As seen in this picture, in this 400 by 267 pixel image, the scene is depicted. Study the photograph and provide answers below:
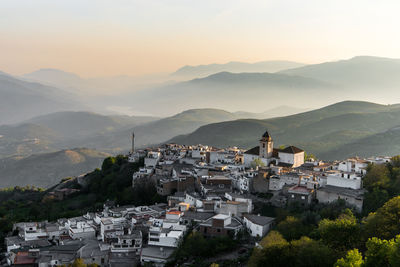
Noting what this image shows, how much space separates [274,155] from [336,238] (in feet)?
71.0

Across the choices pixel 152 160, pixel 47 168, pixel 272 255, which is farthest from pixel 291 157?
pixel 47 168

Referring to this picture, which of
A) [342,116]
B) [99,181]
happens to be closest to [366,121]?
[342,116]

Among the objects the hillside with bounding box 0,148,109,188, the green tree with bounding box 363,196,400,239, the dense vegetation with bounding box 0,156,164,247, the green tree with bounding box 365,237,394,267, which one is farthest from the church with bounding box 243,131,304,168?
the hillside with bounding box 0,148,109,188

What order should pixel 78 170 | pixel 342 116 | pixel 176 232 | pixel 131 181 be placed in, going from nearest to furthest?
pixel 176 232, pixel 131 181, pixel 78 170, pixel 342 116

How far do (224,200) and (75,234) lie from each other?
12.1 m

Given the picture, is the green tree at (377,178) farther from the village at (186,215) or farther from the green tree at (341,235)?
the green tree at (341,235)

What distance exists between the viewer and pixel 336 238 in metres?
23.9

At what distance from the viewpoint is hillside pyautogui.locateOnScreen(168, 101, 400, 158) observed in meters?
111

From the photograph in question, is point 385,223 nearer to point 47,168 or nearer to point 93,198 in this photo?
point 93,198

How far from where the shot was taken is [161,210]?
35.8m

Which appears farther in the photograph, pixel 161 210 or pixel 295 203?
pixel 161 210

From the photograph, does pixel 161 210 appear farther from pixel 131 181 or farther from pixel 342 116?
pixel 342 116

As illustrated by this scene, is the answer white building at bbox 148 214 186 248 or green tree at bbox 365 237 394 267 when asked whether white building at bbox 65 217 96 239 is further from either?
green tree at bbox 365 237 394 267

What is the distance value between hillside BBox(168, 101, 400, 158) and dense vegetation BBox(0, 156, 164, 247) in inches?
2321
